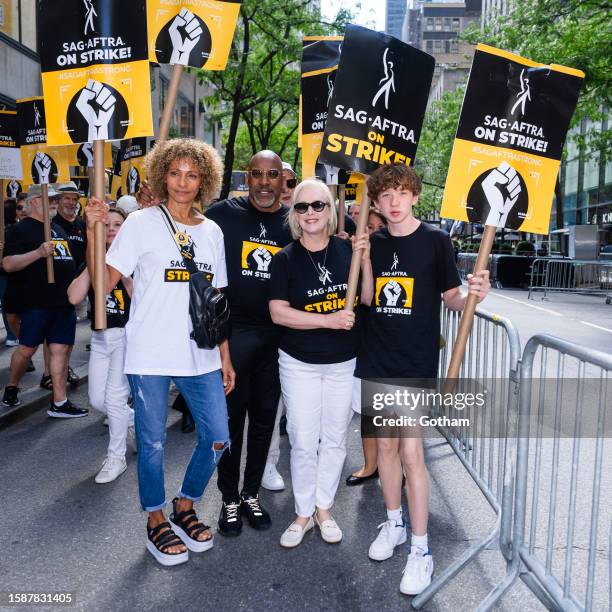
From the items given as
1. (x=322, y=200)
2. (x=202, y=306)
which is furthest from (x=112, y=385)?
(x=322, y=200)

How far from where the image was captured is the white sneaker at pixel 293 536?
3.90 metres

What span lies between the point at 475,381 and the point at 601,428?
1676 millimetres

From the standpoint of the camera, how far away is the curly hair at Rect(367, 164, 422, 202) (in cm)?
364

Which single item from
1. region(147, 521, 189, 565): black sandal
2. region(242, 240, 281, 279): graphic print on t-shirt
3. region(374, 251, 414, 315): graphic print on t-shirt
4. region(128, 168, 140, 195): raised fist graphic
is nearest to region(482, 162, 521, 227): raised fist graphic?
region(374, 251, 414, 315): graphic print on t-shirt

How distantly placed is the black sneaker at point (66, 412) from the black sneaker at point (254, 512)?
9.45 feet

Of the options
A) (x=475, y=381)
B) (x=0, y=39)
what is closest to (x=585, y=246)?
(x=0, y=39)

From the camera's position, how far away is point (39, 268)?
6742 millimetres

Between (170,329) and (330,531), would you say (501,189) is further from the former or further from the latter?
(330,531)

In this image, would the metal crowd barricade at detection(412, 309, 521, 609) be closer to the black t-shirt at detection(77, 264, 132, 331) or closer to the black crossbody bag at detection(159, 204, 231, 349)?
the black crossbody bag at detection(159, 204, 231, 349)

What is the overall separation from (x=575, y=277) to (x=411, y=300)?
742 inches

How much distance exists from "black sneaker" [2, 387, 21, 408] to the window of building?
37.6 feet

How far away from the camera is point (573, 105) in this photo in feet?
12.2

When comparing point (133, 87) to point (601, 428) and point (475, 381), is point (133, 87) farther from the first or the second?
point (601, 428)

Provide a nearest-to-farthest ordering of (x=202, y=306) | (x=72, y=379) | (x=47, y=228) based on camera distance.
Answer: (x=202, y=306), (x=47, y=228), (x=72, y=379)
